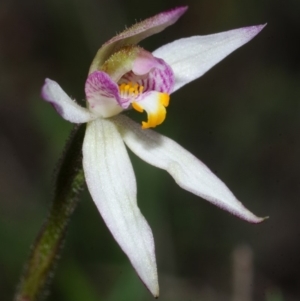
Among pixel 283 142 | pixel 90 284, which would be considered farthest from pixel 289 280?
pixel 90 284

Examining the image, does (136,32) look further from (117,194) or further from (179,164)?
(117,194)

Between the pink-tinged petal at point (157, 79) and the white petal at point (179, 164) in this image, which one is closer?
the white petal at point (179, 164)

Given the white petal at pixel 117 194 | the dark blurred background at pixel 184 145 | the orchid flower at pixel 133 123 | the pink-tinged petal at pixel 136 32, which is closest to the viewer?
the white petal at pixel 117 194

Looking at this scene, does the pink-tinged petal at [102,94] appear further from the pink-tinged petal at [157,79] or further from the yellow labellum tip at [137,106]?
the pink-tinged petal at [157,79]

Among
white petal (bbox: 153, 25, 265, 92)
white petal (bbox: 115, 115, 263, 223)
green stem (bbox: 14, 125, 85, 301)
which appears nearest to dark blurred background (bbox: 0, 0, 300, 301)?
green stem (bbox: 14, 125, 85, 301)

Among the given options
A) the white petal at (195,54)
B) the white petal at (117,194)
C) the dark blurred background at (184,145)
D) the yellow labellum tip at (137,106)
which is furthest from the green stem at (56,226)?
the dark blurred background at (184,145)

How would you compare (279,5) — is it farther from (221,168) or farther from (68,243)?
(68,243)

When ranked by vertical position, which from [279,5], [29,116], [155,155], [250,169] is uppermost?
[279,5]

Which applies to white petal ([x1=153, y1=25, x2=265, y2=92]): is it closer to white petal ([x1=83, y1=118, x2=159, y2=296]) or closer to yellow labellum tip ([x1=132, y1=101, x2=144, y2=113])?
yellow labellum tip ([x1=132, y1=101, x2=144, y2=113])
